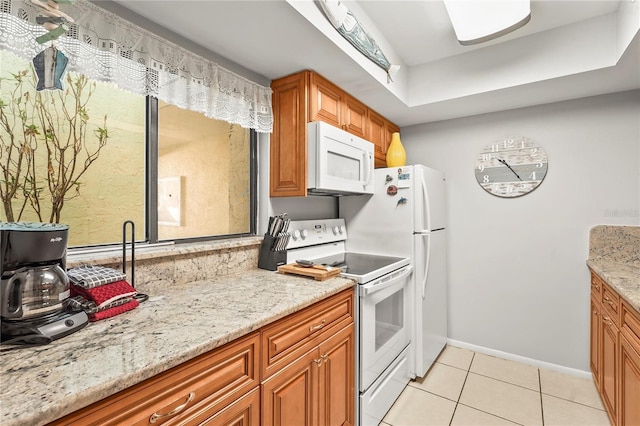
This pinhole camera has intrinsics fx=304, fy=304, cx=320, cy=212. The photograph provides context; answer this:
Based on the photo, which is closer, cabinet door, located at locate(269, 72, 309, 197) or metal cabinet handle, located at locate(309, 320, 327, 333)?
metal cabinet handle, located at locate(309, 320, 327, 333)

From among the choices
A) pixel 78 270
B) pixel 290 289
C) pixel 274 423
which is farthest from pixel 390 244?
pixel 78 270

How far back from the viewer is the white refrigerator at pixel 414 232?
7.57 ft

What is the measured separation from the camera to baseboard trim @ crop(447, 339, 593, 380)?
239 centimetres

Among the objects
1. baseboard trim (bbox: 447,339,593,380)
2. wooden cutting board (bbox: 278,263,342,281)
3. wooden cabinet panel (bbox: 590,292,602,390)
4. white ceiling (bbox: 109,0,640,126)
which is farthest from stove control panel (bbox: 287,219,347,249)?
wooden cabinet panel (bbox: 590,292,602,390)

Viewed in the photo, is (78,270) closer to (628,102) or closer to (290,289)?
(290,289)

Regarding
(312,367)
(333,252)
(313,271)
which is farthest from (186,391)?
(333,252)

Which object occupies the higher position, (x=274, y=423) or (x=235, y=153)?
(x=235, y=153)

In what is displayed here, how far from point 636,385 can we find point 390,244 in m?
1.45

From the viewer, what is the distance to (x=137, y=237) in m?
1.60

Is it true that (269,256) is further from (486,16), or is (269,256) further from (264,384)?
(486,16)

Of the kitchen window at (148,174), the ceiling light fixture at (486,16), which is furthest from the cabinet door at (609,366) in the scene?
the kitchen window at (148,174)

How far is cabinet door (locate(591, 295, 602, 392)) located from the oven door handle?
1.26m

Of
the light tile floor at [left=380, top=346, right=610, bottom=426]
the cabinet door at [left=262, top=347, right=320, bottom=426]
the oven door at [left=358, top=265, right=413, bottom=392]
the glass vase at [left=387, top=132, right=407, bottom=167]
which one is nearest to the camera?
the cabinet door at [left=262, top=347, right=320, bottom=426]

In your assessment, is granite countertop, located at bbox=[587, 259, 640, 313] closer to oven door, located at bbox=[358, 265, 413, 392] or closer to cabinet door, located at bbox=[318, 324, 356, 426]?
oven door, located at bbox=[358, 265, 413, 392]
